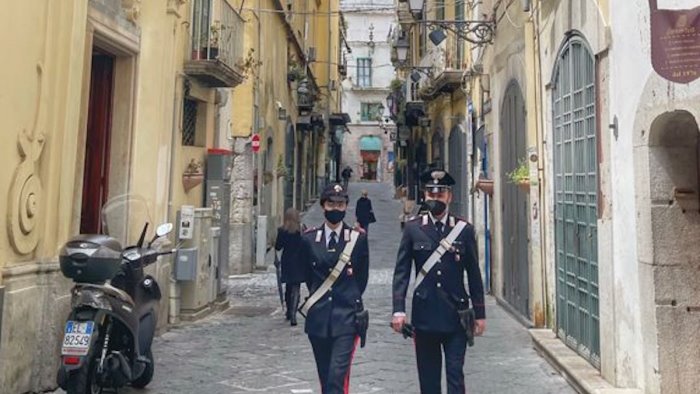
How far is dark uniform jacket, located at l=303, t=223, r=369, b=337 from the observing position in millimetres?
4133

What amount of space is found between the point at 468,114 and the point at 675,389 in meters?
8.88

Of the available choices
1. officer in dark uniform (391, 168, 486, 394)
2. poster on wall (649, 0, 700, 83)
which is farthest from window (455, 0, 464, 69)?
officer in dark uniform (391, 168, 486, 394)

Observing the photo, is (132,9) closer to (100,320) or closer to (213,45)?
(213,45)

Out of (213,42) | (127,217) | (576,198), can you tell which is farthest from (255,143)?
(576,198)

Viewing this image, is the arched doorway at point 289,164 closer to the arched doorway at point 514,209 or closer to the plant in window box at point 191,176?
the plant in window box at point 191,176

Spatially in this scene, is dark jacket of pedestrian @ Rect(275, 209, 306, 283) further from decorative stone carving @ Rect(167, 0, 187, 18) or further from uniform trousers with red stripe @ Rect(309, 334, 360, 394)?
uniform trousers with red stripe @ Rect(309, 334, 360, 394)

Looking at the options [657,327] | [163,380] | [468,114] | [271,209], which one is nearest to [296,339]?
[163,380]

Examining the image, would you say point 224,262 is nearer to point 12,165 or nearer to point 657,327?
point 12,165

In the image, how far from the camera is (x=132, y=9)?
6938 mm

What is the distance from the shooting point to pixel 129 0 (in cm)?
688

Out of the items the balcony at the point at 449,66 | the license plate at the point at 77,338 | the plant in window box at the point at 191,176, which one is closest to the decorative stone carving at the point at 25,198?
the license plate at the point at 77,338

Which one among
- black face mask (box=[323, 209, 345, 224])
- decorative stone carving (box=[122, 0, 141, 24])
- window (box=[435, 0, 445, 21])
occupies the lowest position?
black face mask (box=[323, 209, 345, 224])

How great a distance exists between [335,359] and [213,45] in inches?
248

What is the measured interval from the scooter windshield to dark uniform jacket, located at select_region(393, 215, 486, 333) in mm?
3471
